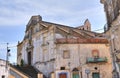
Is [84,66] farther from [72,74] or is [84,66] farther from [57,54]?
[57,54]

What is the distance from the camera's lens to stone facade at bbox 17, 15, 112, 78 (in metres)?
43.5

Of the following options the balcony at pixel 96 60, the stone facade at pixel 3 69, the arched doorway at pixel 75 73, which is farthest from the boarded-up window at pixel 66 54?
the stone facade at pixel 3 69

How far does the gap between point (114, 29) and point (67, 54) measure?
1374cm

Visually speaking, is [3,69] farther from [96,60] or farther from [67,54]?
[96,60]

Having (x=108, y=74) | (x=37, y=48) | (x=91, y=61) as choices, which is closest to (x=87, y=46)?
(x=91, y=61)

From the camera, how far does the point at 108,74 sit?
43.6 meters

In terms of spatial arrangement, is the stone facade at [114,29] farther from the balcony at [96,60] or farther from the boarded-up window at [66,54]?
the boarded-up window at [66,54]

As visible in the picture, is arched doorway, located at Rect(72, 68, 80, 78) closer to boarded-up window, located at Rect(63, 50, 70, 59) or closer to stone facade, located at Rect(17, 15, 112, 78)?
stone facade, located at Rect(17, 15, 112, 78)

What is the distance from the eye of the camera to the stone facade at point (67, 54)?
143ft

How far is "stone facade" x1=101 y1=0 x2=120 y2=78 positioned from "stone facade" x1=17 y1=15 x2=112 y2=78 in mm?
9550

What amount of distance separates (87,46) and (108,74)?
5.90 metres

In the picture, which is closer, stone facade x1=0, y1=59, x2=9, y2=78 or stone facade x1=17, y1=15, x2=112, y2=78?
stone facade x1=0, y1=59, x2=9, y2=78

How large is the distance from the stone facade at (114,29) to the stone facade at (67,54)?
31.3ft

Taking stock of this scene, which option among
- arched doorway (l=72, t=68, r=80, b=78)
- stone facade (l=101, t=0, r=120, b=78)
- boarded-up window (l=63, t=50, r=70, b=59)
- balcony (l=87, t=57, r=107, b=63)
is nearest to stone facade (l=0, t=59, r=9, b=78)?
boarded-up window (l=63, t=50, r=70, b=59)
